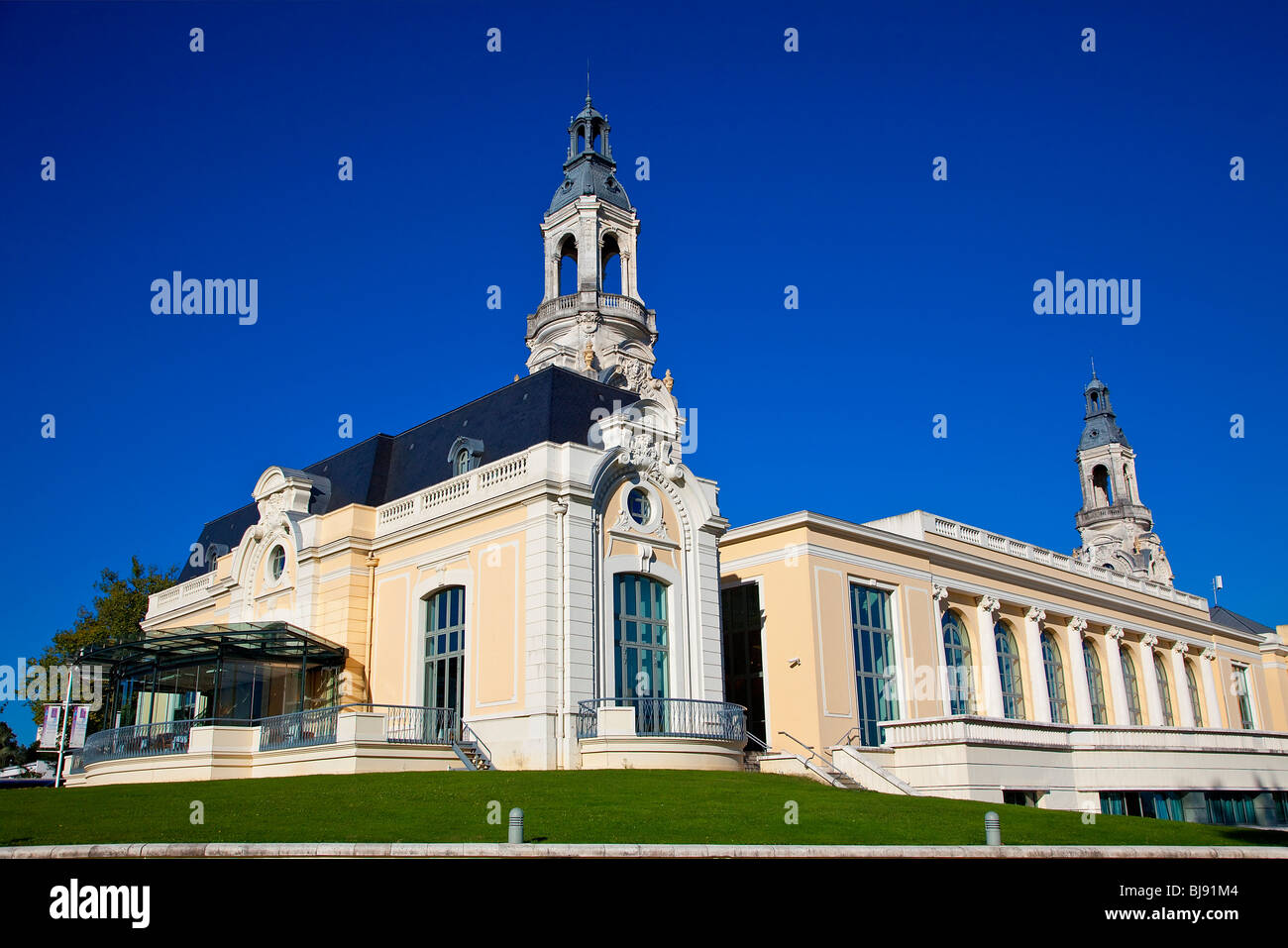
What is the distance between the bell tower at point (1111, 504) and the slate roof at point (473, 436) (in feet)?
150

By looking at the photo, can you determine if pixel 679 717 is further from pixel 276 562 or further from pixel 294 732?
pixel 276 562

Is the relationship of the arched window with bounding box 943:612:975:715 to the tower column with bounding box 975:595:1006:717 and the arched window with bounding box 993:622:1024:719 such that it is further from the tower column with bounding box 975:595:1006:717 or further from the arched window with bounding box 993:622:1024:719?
the arched window with bounding box 993:622:1024:719

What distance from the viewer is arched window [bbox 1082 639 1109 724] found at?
49250mm

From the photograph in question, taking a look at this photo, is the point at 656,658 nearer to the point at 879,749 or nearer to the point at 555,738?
the point at 555,738

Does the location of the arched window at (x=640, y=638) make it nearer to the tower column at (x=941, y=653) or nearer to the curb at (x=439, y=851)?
the tower column at (x=941, y=653)

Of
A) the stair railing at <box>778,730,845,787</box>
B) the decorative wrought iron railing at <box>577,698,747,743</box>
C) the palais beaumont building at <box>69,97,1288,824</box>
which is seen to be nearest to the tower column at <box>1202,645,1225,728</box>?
the palais beaumont building at <box>69,97,1288,824</box>

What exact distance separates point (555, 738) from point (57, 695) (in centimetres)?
3313

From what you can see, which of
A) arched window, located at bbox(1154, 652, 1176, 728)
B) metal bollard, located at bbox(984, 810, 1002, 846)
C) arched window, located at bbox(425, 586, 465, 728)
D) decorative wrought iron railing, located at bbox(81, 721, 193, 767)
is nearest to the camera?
metal bollard, located at bbox(984, 810, 1002, 846)

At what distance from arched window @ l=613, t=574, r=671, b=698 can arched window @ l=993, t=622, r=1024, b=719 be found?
749 inches

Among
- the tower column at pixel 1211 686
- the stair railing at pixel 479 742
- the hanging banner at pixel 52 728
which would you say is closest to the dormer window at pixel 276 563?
the hanging banner at pixel 52 728

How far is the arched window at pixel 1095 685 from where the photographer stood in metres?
49.2

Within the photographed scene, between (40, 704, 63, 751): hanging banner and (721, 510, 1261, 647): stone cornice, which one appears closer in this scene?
(721, 510, 1261, 647): stone cornice

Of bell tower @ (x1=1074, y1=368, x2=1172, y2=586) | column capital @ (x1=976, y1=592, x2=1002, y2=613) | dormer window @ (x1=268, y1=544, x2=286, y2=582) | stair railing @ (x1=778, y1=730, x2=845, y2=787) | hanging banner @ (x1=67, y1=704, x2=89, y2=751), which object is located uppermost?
bell tower @ (x1=1074, y1=368, x2=1172, y2=586)

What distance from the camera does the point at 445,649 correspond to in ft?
99.5
